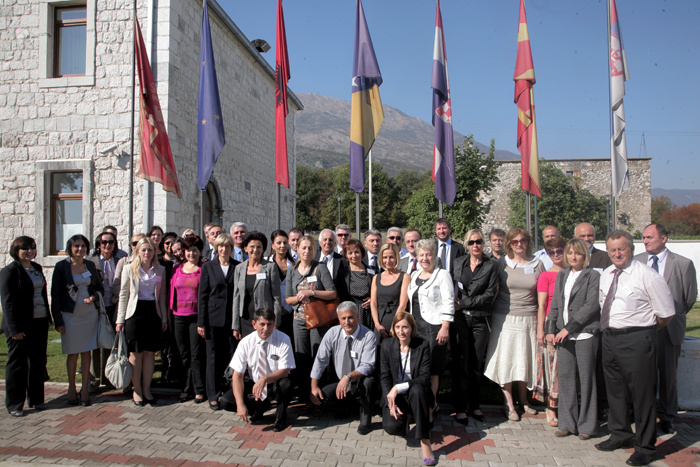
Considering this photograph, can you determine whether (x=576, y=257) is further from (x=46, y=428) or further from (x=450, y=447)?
(x=46, y=428)

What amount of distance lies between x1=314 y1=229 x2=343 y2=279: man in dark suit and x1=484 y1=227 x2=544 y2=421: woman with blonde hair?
74.1 inches

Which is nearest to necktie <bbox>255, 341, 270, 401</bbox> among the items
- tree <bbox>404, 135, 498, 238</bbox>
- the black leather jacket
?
the black leather jacket

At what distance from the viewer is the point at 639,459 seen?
3.68 meters

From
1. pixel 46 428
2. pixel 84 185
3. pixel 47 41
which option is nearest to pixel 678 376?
pixel 46 428

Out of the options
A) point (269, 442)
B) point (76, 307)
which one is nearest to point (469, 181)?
point (76, 307)

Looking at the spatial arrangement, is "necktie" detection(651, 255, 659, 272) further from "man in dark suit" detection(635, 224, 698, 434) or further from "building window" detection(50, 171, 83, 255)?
"building window" detection(50, 171, 83, 255)

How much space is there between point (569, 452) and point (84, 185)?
407 inches

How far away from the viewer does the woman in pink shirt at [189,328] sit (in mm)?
5188

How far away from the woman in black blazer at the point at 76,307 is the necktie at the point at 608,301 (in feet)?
17.8

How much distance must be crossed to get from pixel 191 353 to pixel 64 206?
725 centimetres

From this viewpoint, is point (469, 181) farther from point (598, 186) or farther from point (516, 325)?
point (598, 186)

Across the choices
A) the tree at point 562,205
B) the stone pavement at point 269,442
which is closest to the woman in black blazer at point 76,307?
the stone pavement at point 269,442

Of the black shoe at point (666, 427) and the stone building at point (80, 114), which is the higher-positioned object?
the stone building at point (80, 114)

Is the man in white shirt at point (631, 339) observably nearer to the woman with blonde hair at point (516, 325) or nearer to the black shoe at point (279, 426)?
the woman with blonde hair at point (516, 325)
